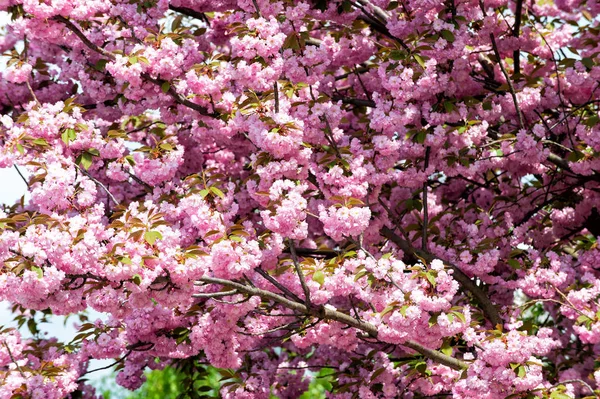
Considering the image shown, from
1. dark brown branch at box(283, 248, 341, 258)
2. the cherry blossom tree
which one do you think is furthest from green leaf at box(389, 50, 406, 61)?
dark brown branch at box(283, 248, 341, 258)

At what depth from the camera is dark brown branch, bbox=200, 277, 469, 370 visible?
17.9ft

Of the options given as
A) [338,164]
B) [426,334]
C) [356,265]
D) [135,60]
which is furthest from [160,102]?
[426,334]

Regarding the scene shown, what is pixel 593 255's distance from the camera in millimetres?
7332

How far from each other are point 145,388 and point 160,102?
834 cm

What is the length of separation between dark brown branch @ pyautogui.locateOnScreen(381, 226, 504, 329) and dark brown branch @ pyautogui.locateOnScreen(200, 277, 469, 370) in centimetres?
95

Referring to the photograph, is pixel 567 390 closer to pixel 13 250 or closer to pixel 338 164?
pixel 338 164

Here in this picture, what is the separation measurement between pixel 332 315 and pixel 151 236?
158cm

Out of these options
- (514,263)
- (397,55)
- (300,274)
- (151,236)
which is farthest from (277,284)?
(514,263)

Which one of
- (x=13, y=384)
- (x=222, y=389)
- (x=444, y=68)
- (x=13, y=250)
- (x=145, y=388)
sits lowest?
(x=145, y=388)

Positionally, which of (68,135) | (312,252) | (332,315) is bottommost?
(312,252)

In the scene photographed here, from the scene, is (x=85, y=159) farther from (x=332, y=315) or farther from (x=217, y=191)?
(x=332, y=315)

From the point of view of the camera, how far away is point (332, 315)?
586cm

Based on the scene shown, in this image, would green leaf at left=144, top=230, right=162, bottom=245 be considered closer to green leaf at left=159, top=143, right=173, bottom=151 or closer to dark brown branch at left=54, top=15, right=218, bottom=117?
green leaf at left=159, top=143, right=173, bottom=151

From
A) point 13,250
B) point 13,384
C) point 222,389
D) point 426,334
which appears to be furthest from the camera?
point 222,389
